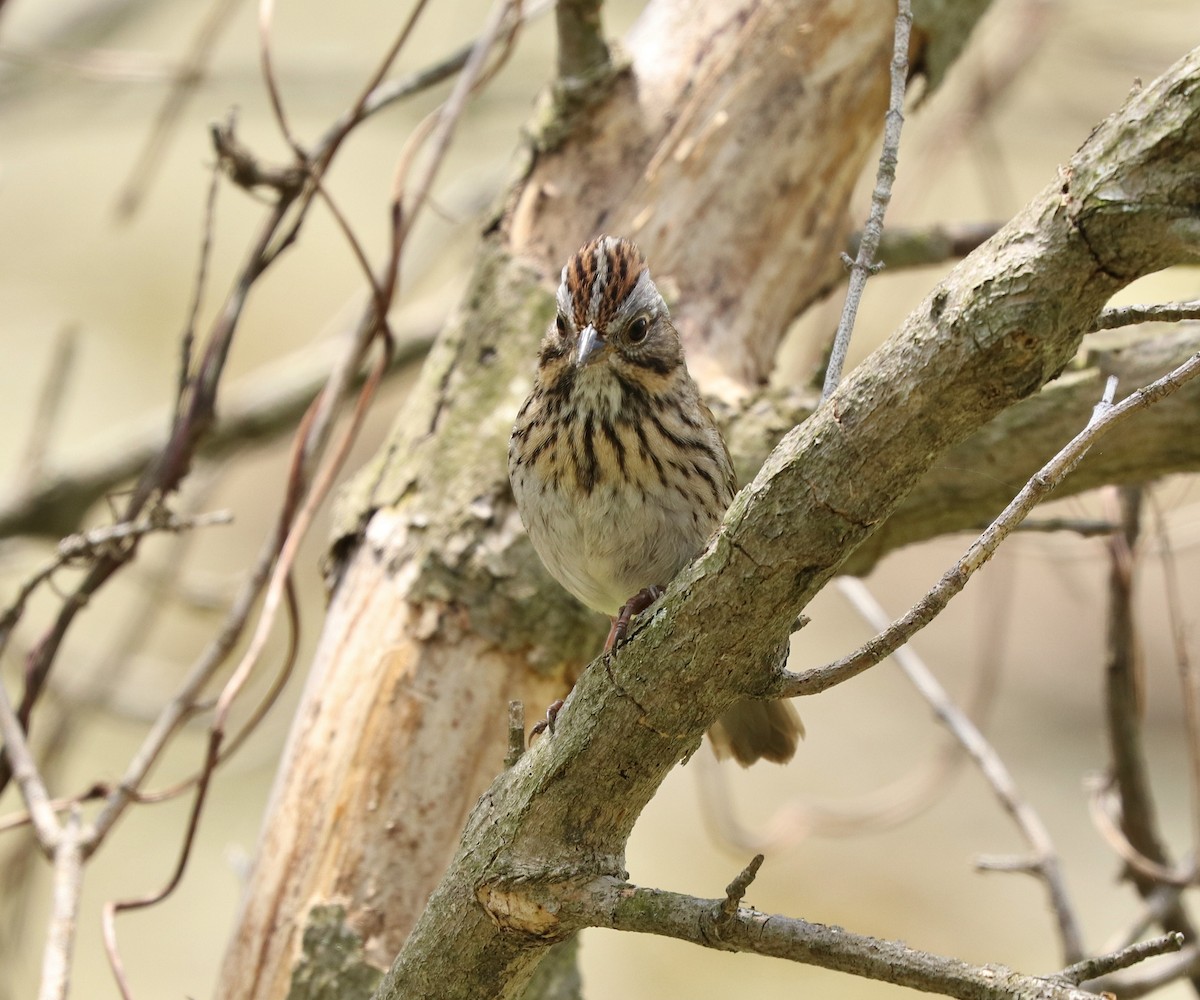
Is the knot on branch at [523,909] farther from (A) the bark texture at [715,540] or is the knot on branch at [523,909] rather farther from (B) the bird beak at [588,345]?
(B) the bird beak at [588,345]

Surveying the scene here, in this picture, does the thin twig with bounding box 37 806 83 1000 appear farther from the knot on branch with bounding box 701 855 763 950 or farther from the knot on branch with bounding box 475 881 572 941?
the knot on branch with bounding box 701 855 763 950

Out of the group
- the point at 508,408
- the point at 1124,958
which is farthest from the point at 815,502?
the point at 508,408

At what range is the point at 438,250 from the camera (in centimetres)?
498

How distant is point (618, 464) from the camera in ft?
8.36

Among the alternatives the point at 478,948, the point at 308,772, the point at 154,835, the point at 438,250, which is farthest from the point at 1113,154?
the point at 154,835

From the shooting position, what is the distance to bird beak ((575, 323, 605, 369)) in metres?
2.52

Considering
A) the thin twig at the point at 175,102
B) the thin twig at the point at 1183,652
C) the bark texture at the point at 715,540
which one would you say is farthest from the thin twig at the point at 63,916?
the thin twig at the point at 1183,652

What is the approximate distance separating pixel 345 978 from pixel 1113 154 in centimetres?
198

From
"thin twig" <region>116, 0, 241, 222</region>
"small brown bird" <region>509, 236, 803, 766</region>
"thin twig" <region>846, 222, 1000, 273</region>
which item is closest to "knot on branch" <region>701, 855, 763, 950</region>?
"small brown bird" <region>509, 236, 803, 766</region>

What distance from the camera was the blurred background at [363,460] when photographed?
461 cm

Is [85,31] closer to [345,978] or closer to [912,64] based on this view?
[912,64]

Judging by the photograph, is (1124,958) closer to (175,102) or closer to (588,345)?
(588,345)

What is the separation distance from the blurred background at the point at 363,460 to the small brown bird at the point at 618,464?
1.02 metres

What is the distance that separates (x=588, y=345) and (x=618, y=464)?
232 millimetres
